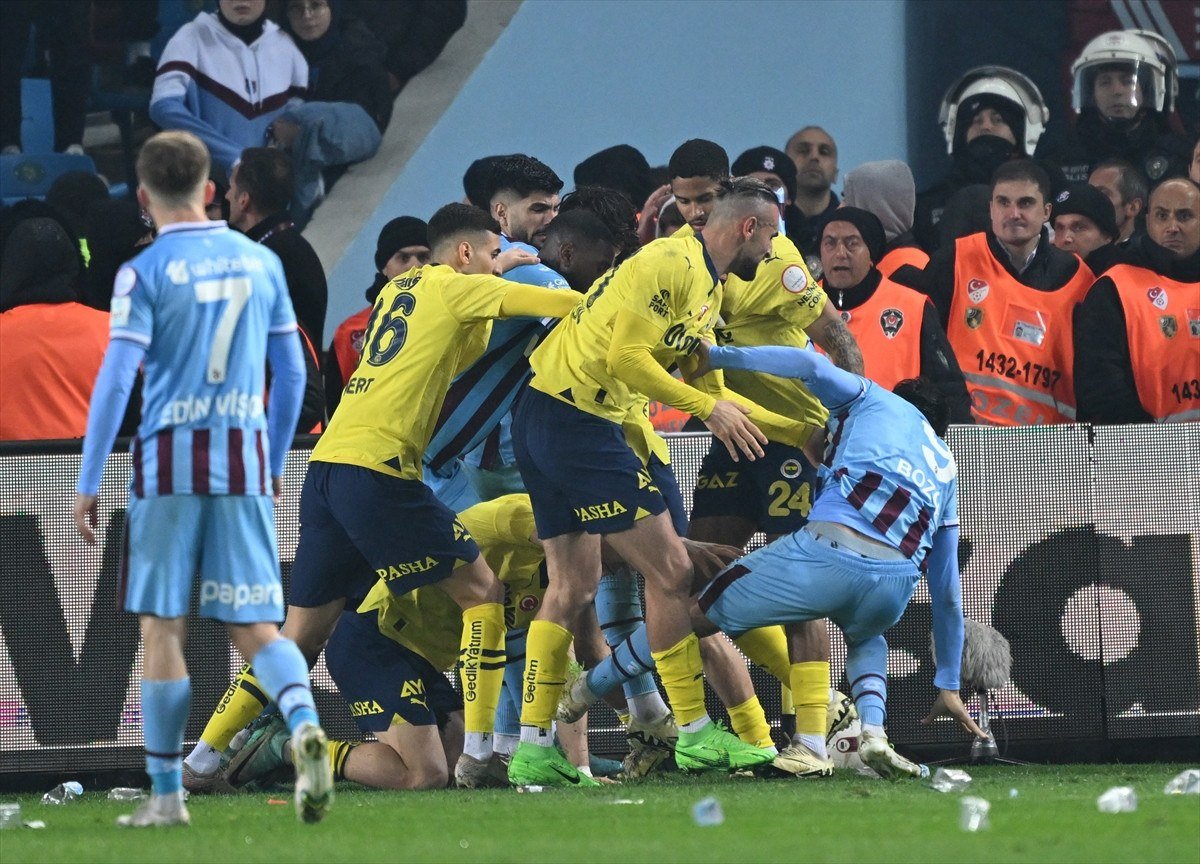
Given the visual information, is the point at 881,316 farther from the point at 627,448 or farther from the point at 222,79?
the point at 222,79

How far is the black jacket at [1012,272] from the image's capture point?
31.7 feet

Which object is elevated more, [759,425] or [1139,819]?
[759,425]

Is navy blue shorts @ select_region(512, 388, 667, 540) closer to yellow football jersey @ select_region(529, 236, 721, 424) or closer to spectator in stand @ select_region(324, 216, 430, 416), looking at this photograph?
yellow football jersey @ select_region(529, 236, 721, 424)

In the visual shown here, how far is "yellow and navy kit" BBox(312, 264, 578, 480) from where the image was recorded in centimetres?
744

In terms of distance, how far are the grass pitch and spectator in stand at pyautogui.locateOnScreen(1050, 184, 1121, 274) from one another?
3847mm

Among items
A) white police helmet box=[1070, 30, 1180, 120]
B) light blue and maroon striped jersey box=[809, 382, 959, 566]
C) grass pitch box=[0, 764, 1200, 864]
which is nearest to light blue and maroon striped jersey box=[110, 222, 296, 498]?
grass pitch box=[0, 764, 1200, 864]

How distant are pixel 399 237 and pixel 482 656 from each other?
320 centimetres

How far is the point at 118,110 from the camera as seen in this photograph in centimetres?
1280

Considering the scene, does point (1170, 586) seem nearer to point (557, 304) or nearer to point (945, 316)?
point (945, 316)

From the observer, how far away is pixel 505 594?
8.29 meters

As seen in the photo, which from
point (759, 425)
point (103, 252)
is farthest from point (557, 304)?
point (103, 252)

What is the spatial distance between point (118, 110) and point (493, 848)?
27.6ft

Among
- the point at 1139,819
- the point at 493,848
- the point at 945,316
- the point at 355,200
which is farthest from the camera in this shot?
the point at 355,200

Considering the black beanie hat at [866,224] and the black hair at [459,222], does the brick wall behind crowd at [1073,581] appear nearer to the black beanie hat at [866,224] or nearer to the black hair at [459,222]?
the black hair at [459,222]
